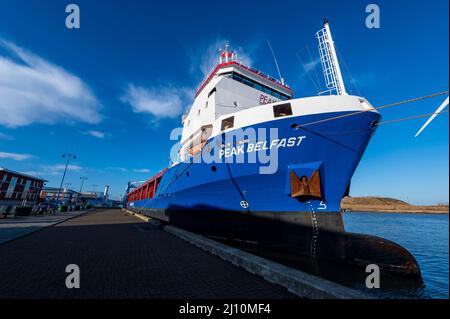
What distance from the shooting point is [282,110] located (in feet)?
Answer: 31.2

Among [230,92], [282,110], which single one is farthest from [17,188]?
[282,110]

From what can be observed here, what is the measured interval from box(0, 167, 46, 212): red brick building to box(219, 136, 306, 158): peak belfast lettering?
3917 centimetres

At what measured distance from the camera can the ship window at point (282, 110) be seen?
9344 millimetres

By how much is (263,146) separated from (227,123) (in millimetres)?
2675

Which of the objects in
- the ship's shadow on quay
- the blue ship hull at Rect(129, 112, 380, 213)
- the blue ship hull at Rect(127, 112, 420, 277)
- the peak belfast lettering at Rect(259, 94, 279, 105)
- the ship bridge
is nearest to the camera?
the ship's shadow on quay

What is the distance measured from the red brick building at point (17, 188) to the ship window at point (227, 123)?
127 feet

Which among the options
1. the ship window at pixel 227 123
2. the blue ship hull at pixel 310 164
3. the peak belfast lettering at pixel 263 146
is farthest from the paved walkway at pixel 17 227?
the ship window at pixel 227 123

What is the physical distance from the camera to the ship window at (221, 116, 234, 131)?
1092cm

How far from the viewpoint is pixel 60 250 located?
7.36 meters

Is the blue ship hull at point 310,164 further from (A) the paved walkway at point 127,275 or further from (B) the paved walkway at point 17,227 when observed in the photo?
(B) the paved walkway at point 17,227
